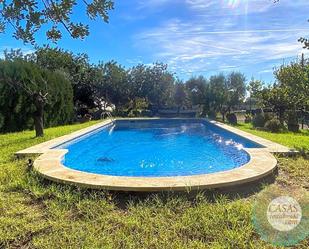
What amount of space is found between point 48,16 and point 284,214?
3934 mm

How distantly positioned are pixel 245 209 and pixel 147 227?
1.48 metres

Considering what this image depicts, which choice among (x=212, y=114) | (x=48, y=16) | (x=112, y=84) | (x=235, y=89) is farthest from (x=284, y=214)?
(x=112, y=84)

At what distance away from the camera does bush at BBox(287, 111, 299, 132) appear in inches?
758

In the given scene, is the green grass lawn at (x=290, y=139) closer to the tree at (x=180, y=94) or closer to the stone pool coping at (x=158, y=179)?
the stone pool coping at (x=158, y=179)

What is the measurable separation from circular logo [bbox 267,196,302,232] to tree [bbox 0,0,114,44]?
3.33 m

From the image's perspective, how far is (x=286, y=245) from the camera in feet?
12.6

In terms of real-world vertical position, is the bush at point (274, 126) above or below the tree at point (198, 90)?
below

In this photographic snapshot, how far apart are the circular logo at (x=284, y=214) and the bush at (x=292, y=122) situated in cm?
1547

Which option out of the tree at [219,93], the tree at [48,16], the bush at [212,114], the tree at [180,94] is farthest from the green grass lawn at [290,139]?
the tree at [180,94]

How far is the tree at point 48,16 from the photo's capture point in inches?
130

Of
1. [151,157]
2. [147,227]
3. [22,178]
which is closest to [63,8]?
[147,227]

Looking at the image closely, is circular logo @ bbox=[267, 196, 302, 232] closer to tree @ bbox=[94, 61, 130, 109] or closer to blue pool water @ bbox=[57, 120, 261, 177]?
blue pool water @ bbox=[57, 120, 261, 177]

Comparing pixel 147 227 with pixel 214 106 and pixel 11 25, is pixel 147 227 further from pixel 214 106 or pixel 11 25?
pixel 214 106

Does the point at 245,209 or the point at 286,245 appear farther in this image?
the point at 245,209
